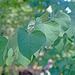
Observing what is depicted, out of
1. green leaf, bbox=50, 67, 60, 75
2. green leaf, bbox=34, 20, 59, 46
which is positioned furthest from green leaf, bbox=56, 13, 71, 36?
green leaf, bbox=50, 67, 60, 75

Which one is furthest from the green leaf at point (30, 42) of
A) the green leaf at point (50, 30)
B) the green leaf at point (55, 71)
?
the green leaf at point (55, 71)

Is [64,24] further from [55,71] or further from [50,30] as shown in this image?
[55,71]

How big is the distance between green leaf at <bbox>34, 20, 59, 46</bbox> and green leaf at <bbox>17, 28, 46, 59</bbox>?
36 millimetres

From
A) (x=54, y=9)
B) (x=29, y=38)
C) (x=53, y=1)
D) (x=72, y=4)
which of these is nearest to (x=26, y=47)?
(x=29, y=38)

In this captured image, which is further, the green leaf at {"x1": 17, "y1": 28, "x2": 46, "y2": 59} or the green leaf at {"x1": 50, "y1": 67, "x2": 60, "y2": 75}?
the green leaf at {"x1": 50, "y1": 67, "x2": 60, "y2": 75}

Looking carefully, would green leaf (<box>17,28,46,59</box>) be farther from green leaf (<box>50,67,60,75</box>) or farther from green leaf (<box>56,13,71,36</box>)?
green leaf (<box>50,67,60,75</box>)

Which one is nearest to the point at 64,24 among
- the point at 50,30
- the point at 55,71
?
the point at 50,30

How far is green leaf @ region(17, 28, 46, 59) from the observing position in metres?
0.45

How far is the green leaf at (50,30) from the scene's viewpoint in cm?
49

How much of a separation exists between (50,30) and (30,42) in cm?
8

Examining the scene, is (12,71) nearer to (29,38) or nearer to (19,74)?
(19,74)

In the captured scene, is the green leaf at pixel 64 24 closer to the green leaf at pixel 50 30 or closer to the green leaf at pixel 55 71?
the green leaf at pixel 50 30

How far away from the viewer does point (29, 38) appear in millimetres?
455

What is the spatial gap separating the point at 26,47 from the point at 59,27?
0.14 meters
